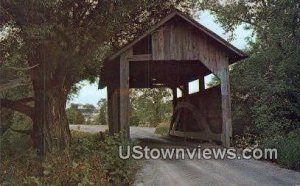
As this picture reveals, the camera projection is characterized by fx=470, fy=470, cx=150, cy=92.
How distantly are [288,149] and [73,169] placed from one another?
688 centimetres

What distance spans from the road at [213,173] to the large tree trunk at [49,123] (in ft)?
9.78

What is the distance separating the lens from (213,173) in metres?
13.4

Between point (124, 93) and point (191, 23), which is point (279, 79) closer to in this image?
point (191, 23)

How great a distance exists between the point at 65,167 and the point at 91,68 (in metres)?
13.6

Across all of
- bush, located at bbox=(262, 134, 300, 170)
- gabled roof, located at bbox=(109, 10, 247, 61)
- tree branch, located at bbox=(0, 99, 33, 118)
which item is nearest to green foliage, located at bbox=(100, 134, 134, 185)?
tree branch, located at bbox=(0, 99, 33, 118)

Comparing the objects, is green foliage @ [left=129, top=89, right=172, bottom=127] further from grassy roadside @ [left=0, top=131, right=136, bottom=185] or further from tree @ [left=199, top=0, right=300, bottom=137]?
grassy roadside @ [left=0, top=131, right=136, bottom=185]

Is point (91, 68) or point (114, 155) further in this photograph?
point (91, 68)

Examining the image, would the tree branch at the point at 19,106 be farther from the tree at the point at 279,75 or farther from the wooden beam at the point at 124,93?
the tree at the point at 279,75

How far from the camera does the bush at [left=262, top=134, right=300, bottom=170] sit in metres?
14.0

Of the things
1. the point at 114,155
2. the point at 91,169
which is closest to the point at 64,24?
the point at 114,155

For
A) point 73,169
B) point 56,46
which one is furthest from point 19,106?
point 73,169

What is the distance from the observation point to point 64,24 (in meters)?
15.6

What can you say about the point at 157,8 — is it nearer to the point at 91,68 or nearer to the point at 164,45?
the point at 91,68

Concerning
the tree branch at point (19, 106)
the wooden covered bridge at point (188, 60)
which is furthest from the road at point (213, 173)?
the tree branch at point (19, 106)
